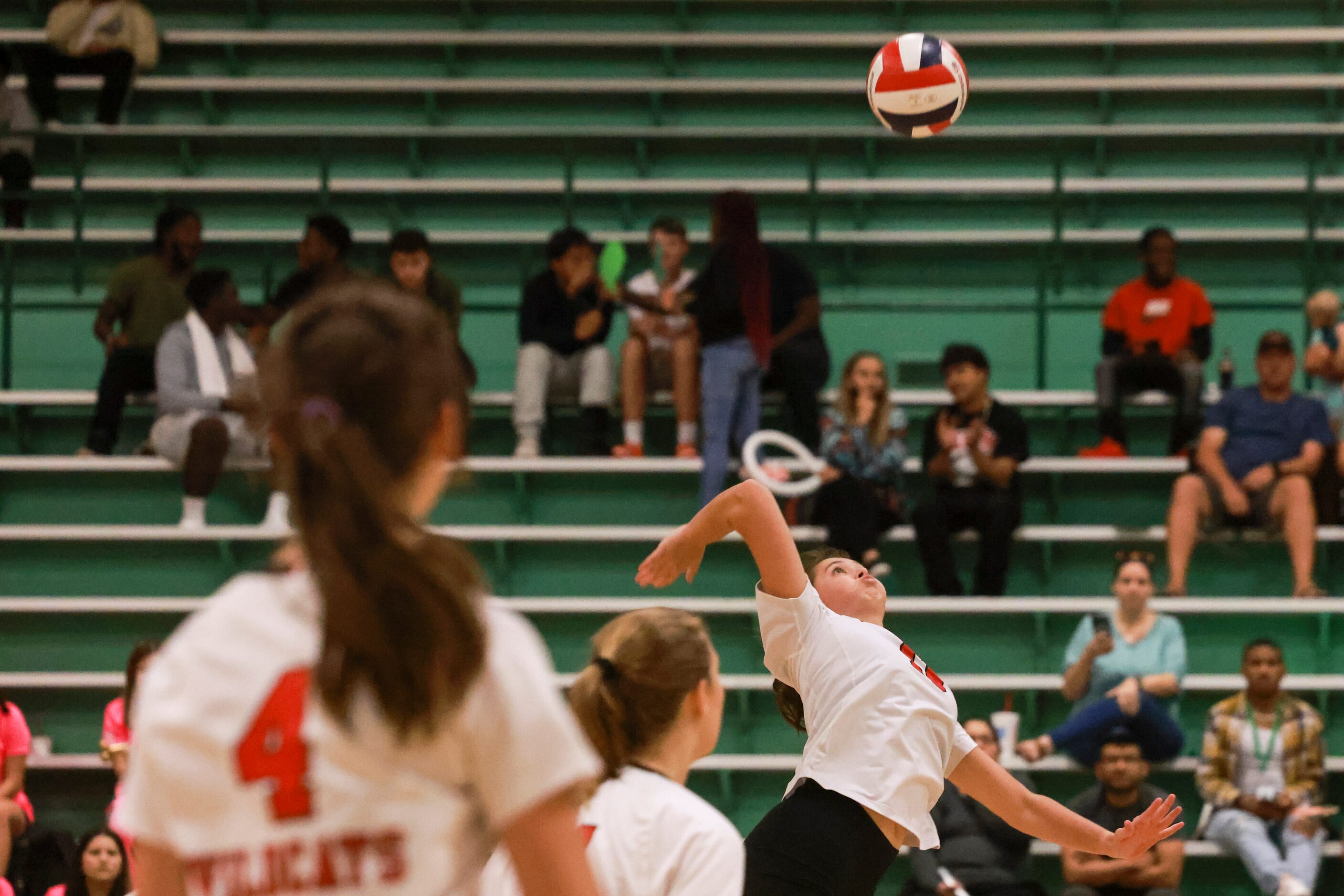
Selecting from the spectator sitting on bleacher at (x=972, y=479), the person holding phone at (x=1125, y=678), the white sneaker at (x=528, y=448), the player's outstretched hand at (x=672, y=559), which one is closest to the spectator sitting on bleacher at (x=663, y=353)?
the white sneaker at (x=528, y=448)

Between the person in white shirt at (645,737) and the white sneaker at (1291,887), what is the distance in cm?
521

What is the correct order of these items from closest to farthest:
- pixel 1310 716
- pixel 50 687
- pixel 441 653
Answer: pixel 441 653
pixel 1310 716
pixel 50 687

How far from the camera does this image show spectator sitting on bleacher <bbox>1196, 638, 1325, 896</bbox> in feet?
22.4

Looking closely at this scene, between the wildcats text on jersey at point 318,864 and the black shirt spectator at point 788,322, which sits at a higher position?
the black shirt spectator at point 788,322

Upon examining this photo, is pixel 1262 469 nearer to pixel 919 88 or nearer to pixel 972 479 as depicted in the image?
pixel 972 479

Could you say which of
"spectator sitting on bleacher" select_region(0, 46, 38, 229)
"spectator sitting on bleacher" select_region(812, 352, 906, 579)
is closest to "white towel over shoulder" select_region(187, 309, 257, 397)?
"spectator sitting on bleacher" select_region(0, 46, 38, 229)

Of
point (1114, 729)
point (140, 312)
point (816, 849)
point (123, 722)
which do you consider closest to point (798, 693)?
point (816, 849)

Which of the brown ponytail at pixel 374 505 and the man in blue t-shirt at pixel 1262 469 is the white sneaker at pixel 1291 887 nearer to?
the man in blue t-shirt at pixel 1262 469

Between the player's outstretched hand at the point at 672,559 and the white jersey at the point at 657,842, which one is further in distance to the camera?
the player's outstretched hand at the point at 672,559

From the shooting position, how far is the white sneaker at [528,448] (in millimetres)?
8422

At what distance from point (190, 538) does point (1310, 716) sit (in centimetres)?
554

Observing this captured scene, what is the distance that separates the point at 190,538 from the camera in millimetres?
8273

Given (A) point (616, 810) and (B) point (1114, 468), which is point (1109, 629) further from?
(A) point (616, 810)

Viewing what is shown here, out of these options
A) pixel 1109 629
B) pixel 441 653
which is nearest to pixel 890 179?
pixel 1109 629
